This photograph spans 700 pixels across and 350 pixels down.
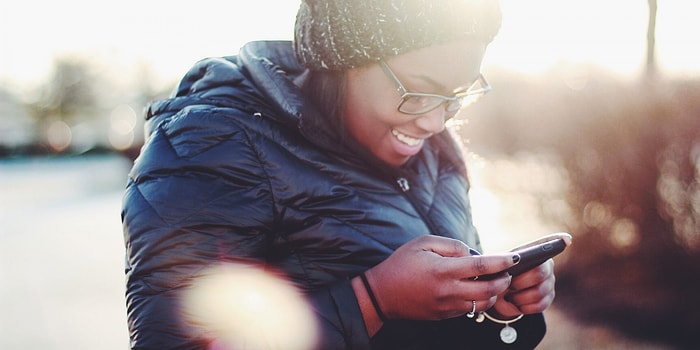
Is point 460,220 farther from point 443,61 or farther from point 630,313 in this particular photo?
point 630,313

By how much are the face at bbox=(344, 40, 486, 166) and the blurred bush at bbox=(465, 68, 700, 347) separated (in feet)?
→ 13.6

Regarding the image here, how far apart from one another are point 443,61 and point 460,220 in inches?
20.5

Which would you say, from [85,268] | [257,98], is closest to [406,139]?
[257,98]

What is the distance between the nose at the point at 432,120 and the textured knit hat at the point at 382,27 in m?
0.18

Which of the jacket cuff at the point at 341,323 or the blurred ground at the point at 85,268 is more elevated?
the jacket cuff at the point at 341,323

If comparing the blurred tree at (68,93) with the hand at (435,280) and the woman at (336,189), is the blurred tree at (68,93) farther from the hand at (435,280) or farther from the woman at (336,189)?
the hand at (435,280)

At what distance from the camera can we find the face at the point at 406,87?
196 cm

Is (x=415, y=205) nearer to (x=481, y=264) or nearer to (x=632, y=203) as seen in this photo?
(x=481, y=264)

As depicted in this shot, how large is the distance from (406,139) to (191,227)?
0.67m

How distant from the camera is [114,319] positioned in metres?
6.36

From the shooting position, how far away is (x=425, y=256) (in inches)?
64.8

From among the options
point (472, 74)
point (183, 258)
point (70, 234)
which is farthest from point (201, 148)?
point (70, 234)

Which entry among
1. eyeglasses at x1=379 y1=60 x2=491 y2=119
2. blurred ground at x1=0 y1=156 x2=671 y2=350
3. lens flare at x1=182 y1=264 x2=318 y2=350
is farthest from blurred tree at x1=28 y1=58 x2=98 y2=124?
lens flare at x1=182 y1=264 x2=318 y2=350

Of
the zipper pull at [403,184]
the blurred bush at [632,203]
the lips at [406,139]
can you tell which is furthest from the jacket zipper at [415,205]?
the blurred bush at [632,203]
